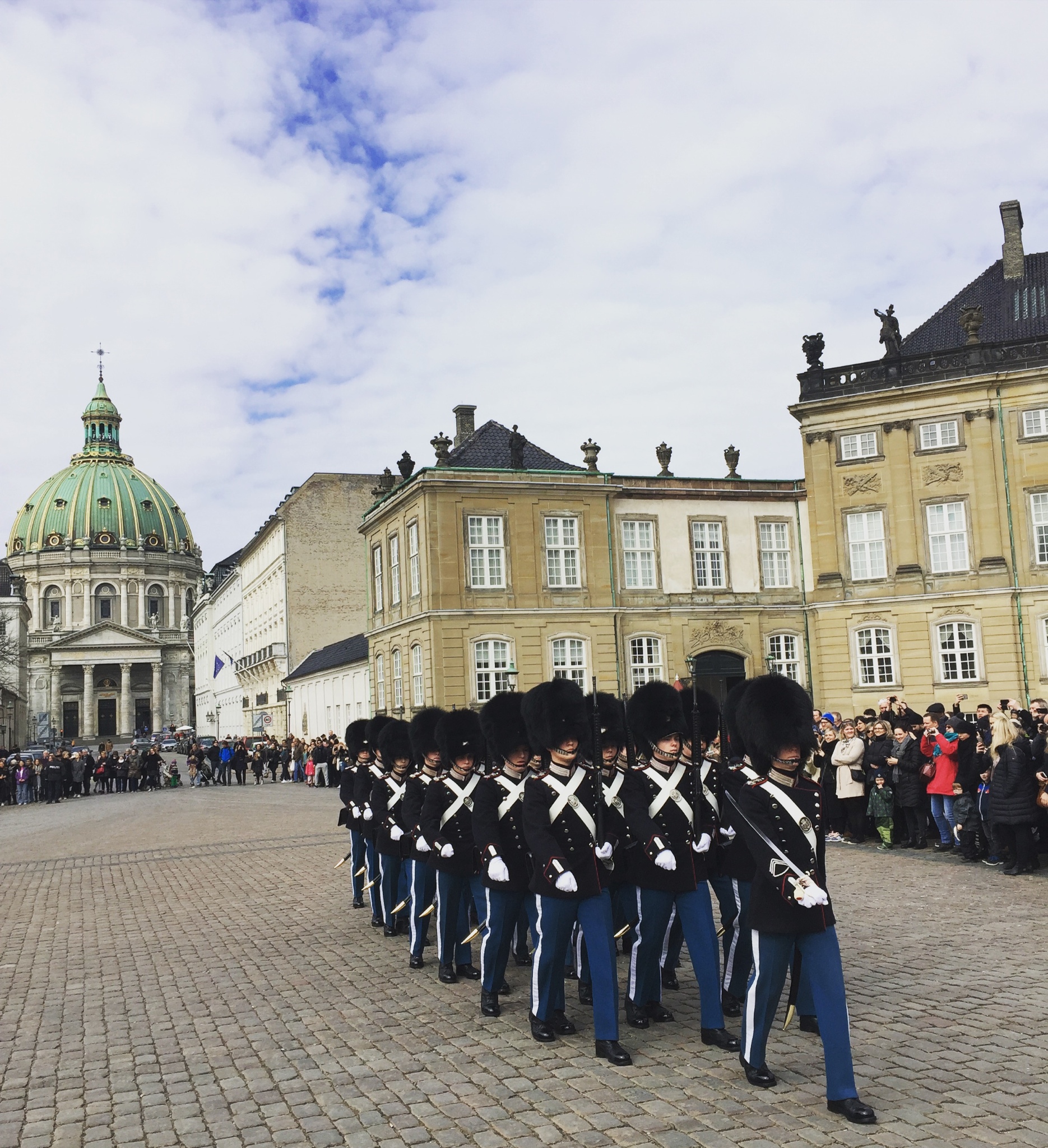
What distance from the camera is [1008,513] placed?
35719mm

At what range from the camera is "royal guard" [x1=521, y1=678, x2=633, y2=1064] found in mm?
7133

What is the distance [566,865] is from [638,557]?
3376 cm

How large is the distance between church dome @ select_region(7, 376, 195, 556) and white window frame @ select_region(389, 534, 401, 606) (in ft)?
381

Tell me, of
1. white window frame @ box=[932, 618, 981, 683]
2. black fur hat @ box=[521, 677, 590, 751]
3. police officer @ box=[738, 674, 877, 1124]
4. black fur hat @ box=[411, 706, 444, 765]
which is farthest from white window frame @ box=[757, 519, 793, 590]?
police officer @ box=[738, 674, 877, 1124]

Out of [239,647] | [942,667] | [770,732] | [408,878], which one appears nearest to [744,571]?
[942,667]

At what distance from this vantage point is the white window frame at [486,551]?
38.4 m

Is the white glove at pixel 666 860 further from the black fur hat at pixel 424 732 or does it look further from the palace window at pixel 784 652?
the palace window at pixel 784 652

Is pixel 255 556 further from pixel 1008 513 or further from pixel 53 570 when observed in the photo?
pixel 53 570

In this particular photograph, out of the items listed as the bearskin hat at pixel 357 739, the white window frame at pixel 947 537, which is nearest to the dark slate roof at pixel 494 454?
the white window frame at pixel 947 537

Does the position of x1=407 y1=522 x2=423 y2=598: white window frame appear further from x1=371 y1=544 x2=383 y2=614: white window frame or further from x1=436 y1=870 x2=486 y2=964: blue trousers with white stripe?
x1=436 y1=870 x2=486 y2=964: blue trousers with white stripe

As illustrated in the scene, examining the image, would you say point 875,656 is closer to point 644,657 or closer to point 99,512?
point 644,657

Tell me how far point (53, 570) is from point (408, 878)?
149 metres

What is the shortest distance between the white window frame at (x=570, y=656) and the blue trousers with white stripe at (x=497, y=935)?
1202 inches

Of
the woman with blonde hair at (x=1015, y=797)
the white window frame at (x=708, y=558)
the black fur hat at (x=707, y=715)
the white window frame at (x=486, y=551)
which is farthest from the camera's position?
the white window frame at (x=708, y=558)
